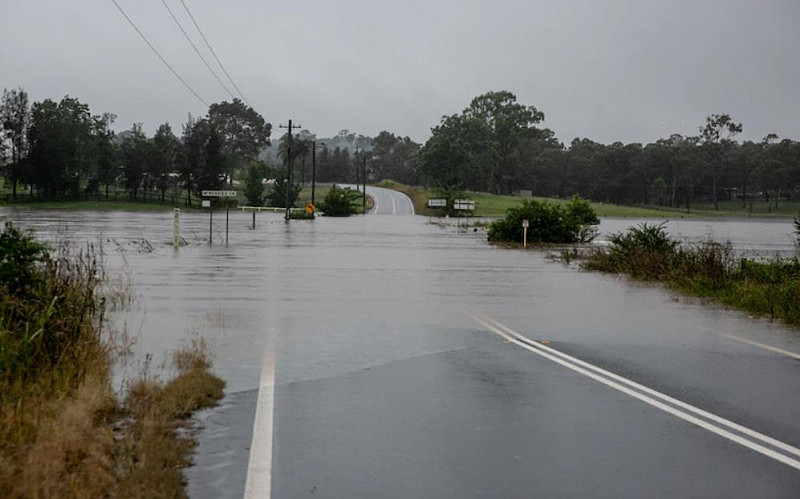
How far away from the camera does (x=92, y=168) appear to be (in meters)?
114

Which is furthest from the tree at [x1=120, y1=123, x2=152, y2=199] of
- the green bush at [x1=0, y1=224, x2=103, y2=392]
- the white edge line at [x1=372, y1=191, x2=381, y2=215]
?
the green bush at [x1=0, y1=224, x2=103, y2=392]

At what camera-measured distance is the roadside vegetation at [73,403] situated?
5.20 m

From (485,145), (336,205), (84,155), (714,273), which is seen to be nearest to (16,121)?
(84,155)

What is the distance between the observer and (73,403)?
6883 mm

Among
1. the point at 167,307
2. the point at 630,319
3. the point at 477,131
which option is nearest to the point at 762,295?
the point at 630,319

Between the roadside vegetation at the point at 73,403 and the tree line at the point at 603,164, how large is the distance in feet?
405

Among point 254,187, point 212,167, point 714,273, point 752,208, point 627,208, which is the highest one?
point 212,167

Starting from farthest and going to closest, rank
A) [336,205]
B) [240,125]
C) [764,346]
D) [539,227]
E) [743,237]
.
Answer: [240,125] < [336,205] < [743,237] < [539,227] < [764,346]

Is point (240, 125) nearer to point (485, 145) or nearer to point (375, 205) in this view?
point (485, 145)

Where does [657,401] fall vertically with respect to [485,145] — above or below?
below

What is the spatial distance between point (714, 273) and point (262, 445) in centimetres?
1553

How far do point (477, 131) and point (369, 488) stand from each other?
153775 millimetres

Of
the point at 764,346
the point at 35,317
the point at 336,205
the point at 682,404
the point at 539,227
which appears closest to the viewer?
the point at 682,404

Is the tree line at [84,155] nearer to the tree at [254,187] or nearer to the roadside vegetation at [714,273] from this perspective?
the tree at [254,187]
